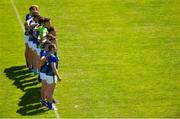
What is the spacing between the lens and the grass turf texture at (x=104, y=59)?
61.9 ft

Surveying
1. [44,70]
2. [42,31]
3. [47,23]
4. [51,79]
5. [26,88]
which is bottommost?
[26,88]

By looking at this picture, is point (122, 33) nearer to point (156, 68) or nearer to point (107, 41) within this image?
point (107, 41)

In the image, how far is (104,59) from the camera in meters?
22.7

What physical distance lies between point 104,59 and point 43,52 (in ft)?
13.1

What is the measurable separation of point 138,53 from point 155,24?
3.41 metres

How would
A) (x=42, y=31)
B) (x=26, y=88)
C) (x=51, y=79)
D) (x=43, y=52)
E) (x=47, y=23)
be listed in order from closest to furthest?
(x=51, y=79)
(x=43, y=52)
(x=47, y=23)
(x=42, y=31)
(x=26, y=88)

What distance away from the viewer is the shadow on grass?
18.7 m

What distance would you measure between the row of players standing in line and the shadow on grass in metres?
0.26

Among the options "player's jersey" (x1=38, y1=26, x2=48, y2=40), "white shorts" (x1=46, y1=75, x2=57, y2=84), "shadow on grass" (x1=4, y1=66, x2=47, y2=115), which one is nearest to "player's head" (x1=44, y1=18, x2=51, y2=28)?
"player's jersey" (x1=38, y1=26, x2=48, y2=40)

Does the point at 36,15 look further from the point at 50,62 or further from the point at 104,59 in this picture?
the point at 104,59

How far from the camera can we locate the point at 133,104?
18.9m

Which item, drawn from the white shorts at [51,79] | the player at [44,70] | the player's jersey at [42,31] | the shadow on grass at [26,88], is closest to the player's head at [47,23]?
the player's jersey at [42,31]

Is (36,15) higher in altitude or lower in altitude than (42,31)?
higher

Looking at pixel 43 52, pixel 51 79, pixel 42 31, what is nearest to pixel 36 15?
pixel 42 31
